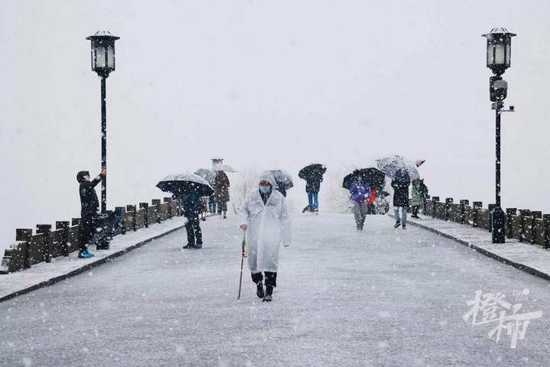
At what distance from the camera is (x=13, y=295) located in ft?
42.4

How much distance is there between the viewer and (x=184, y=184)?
20938 millimetres

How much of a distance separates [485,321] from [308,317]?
196 cm

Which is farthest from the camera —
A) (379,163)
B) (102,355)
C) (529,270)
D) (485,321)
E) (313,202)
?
(313,202)

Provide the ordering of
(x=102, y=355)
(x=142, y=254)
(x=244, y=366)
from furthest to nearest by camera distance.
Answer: (x=142, y=254) < (x=102, y=355) < (x=244, y=366)

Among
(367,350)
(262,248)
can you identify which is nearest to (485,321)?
(367,350)

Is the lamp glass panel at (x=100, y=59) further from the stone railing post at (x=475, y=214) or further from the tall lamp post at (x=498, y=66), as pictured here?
the stone railing post at (x=475, y=214)

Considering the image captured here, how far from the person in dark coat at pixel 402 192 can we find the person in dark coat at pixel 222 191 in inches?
340

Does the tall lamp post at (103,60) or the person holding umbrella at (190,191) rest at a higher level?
the tall lamp post at (103,60)

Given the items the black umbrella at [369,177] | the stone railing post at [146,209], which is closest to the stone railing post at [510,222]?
the black umbrella at [369,177]

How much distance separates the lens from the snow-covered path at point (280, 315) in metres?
8.41

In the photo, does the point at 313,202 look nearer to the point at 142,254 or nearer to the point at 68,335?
the point at 142,254

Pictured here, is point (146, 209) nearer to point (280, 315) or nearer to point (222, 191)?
point (222, 191)

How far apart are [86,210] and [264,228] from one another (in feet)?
23.4

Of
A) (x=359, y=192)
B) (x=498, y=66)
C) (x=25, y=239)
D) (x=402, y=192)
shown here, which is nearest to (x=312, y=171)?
(x=402, y=192)
